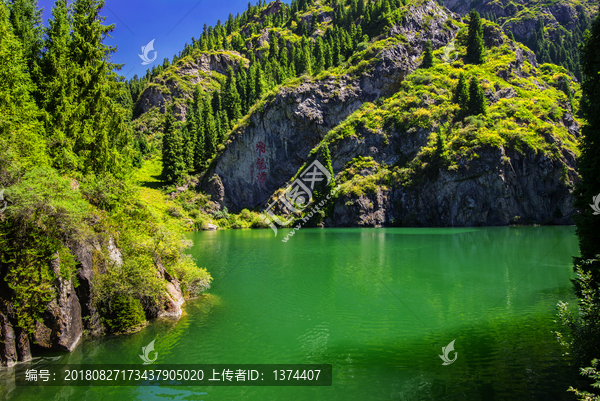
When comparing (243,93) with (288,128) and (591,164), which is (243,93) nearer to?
(288,128)

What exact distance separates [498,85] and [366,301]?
7944cm

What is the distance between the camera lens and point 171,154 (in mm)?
78562

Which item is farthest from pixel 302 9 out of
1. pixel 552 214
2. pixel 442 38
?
pixel 552 214

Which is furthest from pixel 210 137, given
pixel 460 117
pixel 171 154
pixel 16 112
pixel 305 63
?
pixel 16 112

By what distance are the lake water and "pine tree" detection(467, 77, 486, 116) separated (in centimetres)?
5298

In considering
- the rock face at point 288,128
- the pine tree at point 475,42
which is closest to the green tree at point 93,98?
the rock face at point 288,128

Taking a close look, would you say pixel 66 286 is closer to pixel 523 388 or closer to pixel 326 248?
pixel 523 388

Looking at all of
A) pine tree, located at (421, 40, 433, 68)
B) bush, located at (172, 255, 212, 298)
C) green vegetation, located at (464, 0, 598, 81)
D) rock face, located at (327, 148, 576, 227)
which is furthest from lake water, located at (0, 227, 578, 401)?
green vegetation, located at (464, 0, 598, 81)

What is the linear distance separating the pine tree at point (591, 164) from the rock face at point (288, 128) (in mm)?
76971

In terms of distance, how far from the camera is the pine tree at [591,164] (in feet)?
32.7

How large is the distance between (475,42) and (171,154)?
277 ft

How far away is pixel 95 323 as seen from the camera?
1273cm

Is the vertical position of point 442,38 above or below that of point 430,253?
above

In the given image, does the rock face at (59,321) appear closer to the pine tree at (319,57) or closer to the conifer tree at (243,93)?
the conifer tree at (243,93)
